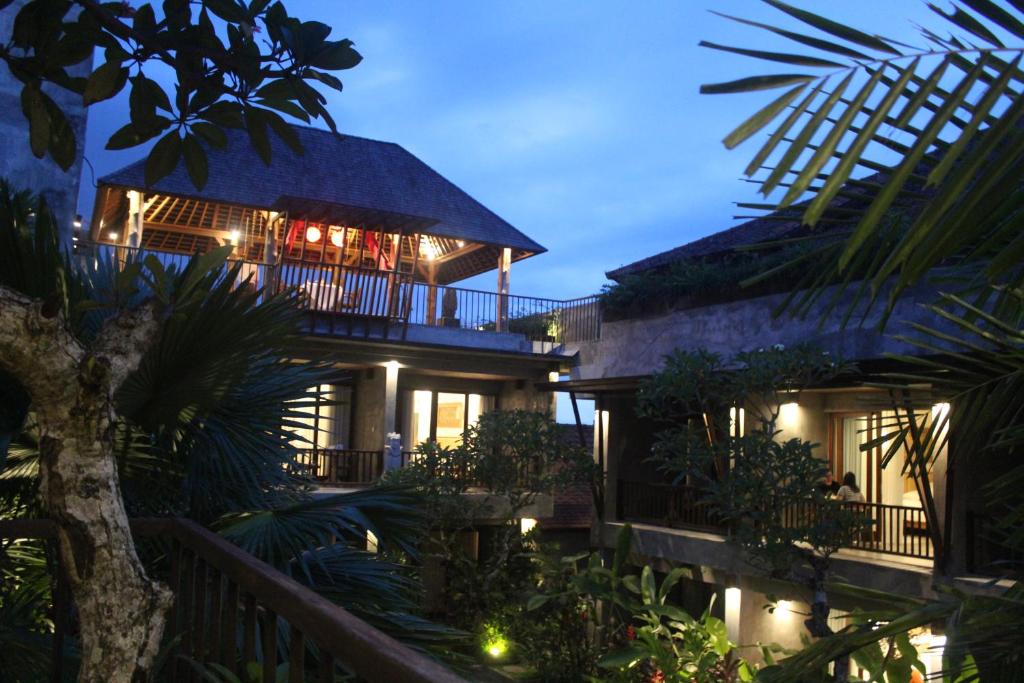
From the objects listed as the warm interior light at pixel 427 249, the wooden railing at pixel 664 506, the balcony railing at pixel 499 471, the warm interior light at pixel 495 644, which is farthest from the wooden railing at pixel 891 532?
the warm interior light at pixel 427 249

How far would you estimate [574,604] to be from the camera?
51.8 feet

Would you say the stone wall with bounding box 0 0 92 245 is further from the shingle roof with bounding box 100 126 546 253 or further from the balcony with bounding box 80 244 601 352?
the shingle roof with bounding box 100 126 546 253

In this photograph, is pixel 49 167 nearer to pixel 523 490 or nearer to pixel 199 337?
pixel 199 337

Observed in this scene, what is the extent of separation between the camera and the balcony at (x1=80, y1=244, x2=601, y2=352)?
1948 centimetres

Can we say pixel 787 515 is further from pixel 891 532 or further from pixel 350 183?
pixel 350 183

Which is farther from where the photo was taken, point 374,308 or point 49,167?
point 374,308

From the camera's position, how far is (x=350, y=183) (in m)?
22.3

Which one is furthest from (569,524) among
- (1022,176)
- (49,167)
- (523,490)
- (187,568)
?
(1022,176)

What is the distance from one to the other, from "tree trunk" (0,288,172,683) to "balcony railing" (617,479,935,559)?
36.3 feet

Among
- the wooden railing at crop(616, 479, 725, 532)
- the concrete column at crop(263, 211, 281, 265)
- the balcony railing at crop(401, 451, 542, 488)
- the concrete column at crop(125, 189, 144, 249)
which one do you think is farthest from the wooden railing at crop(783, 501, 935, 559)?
the concrete column at crop(125, 189, 144, 249)

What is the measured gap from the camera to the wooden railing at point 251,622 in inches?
67.9

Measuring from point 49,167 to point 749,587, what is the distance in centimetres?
1175

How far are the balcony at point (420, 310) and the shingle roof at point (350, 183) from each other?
4.25ft

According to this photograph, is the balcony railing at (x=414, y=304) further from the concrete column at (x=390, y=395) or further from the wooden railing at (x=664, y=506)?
the wooden railing at (x=664, y=506)
